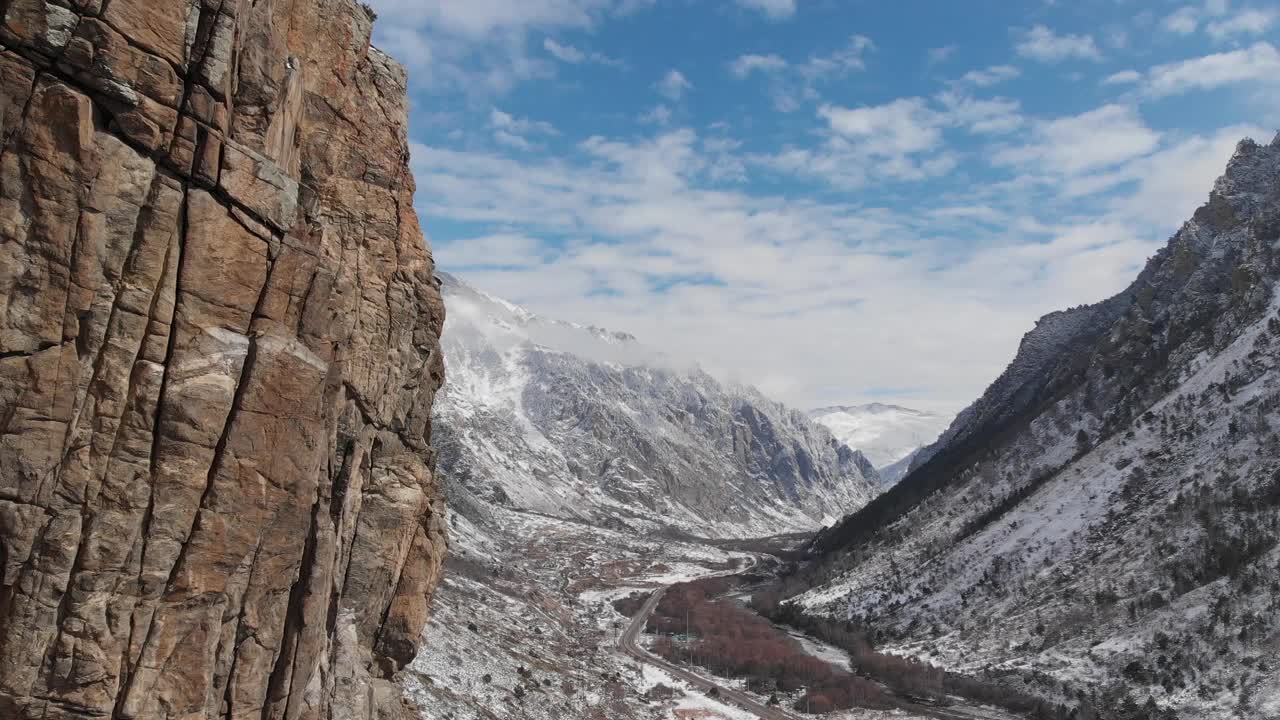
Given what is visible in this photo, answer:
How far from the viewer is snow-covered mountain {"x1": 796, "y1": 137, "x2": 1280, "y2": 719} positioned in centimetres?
7544

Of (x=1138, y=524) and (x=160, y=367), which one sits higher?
(x=160, y=367)

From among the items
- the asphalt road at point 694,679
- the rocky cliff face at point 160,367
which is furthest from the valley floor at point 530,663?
the rocky cliff face at point 160,367

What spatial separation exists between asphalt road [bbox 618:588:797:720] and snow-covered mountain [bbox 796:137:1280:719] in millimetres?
23993

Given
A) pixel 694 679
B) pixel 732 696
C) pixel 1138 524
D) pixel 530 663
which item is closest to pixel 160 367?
pixel 530 663

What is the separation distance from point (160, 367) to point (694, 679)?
84656 mm

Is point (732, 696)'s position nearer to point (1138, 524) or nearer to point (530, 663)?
point (530, 663)

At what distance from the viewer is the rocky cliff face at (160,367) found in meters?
14.0

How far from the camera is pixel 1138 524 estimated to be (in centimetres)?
9675

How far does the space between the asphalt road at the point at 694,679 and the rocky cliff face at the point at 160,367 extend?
220 ft

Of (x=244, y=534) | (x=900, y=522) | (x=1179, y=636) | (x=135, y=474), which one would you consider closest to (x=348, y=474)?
(x=244, y=534)

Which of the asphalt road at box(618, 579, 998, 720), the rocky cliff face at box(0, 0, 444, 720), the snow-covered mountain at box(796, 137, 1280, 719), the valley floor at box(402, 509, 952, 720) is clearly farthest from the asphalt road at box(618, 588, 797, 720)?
the rocky cliff face at box(0, 0, 444, 720)

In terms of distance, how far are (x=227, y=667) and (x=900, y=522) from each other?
151 m

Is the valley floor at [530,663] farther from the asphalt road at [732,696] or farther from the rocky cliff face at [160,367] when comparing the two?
the rocky cliff face at [160,367]

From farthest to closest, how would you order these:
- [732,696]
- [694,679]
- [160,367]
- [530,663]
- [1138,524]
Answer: [1138,524], [694,679], [732,696], [530,663], [160,367]
